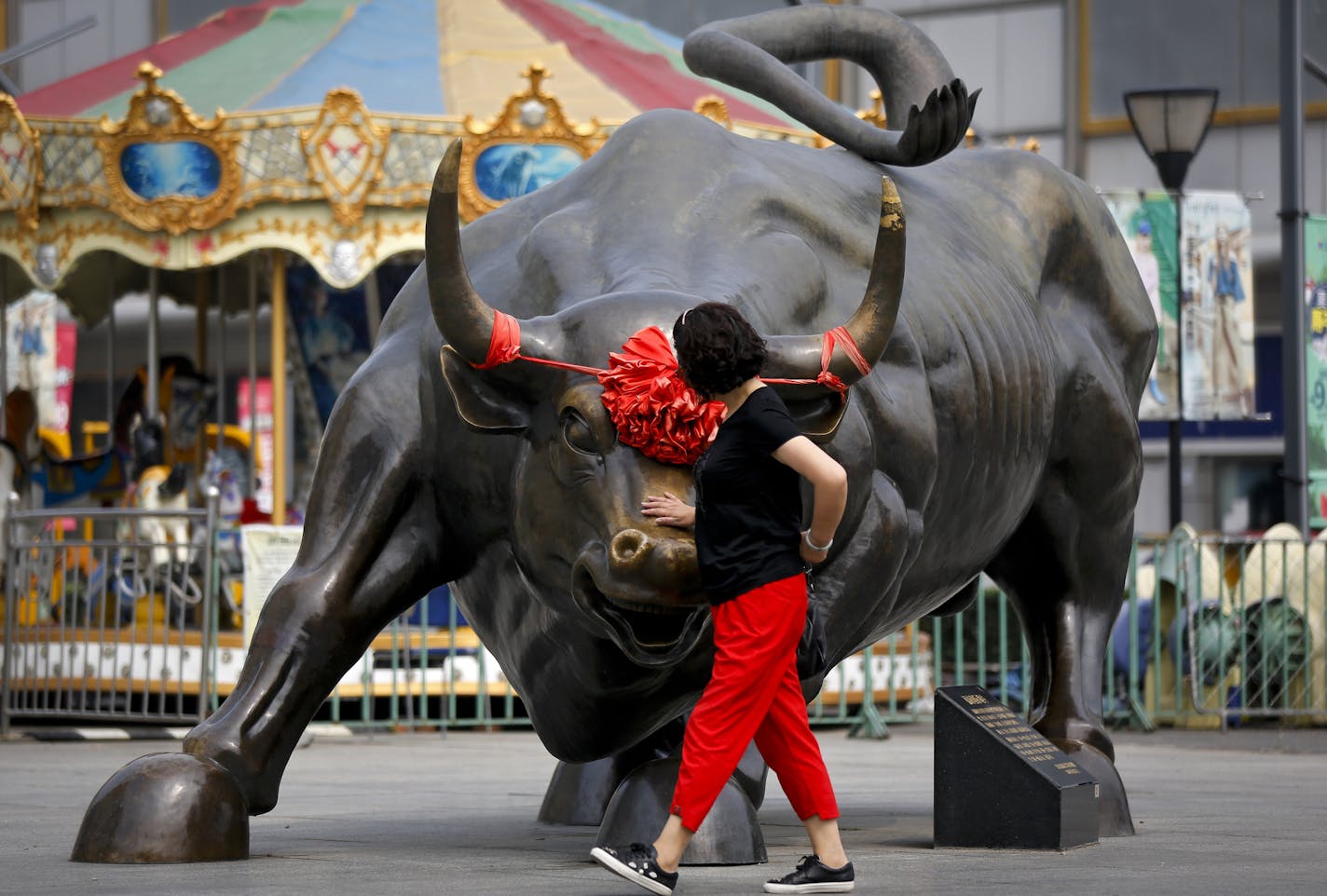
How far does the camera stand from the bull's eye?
4.86 metres

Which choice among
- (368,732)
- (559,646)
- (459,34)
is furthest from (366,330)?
(559,646)

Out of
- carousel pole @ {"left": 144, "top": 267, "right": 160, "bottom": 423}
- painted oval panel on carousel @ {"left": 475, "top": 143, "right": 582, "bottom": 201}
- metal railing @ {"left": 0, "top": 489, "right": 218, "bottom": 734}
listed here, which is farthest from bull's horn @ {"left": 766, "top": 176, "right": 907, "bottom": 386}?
carousel pole @ {"left": 144, "top": 267, "right": 160, "bottom": 423}

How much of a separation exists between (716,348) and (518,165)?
35.7 feet

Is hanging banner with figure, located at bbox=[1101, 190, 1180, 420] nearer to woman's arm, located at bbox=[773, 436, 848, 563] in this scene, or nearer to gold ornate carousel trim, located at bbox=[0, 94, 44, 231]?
gold ornate carousel trim, located at bbox=[0, 94, 44, 231]

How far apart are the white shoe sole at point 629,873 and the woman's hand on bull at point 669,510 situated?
72cm

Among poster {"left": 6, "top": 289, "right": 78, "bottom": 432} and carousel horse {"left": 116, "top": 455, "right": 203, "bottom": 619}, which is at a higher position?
poster {"left": 6, "top": 289, "right": 78, "bottom": 432}

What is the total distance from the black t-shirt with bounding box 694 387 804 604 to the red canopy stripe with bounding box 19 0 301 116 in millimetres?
12644

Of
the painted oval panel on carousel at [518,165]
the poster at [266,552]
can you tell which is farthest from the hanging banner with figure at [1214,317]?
the poster at [266,552]

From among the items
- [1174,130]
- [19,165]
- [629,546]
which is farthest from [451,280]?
[1174,130]

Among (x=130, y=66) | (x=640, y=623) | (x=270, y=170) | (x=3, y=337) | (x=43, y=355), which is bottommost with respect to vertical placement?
(x=640, y=623)

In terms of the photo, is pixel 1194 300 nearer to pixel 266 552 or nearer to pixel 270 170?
pixel 270 170

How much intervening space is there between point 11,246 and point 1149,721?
355 inches

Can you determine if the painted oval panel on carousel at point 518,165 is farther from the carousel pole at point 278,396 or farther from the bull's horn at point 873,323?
the bull's horn at point 873,323

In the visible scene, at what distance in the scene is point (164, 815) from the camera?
519cm
